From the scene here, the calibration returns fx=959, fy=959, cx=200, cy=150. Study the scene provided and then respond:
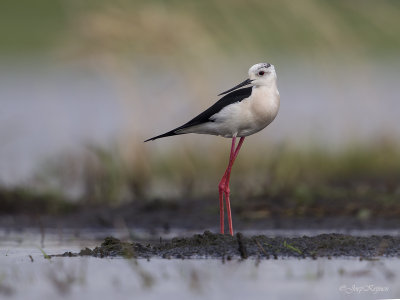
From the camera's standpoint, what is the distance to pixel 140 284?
5.47m

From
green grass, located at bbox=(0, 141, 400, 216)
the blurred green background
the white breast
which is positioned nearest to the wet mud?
the white breast

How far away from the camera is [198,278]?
218 inches

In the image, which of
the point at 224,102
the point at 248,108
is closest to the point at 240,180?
the point at 224,102

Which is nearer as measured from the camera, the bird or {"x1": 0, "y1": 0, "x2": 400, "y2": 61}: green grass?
the bird

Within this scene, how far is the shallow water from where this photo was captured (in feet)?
17.0

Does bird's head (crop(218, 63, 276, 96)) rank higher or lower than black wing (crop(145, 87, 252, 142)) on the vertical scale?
higher

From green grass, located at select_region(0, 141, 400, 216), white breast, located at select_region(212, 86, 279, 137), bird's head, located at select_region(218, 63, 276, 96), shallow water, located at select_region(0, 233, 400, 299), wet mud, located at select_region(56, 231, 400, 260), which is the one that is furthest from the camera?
green grass, located at select_region(0, 141, 400, 216)

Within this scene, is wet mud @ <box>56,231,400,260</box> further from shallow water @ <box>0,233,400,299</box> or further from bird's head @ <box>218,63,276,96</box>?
bird's head @ <box>218,63,276,96</box>

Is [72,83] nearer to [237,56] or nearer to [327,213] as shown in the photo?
[237,56]

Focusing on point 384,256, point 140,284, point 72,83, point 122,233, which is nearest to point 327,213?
point 122,233

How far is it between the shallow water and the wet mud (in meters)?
0.14

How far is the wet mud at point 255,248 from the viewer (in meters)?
6.36

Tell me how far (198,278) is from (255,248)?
986 mm

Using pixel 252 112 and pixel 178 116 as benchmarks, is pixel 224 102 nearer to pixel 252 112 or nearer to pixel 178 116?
pixel 252 112
